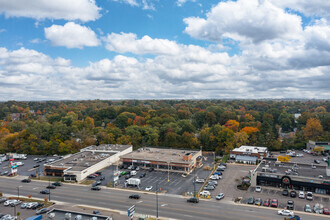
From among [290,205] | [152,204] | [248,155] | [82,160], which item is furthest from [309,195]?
[82,160]

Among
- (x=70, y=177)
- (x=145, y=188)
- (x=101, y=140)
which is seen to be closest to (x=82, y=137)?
(x=101, y=140)

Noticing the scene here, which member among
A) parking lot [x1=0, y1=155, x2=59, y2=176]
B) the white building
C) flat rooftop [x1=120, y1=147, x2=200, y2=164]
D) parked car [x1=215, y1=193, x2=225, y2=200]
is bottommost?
parking lot [x1=0, y1=155, x2=59, y2=176]

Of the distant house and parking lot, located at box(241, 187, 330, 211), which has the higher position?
the distant house

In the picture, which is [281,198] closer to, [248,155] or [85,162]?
[248,155]

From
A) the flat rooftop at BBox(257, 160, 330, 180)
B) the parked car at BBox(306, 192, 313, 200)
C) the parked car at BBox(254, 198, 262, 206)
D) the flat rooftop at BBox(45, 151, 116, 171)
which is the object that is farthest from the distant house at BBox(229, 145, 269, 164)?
the flat rooftop at BBox(45, 151, 116, 171)

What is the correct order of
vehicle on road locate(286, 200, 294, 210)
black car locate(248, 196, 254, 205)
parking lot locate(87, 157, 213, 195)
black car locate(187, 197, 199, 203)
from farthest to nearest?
1. parking lot locate(87, 157, 213, 195)
2. black car locate(187, 197, 199, 203)
3. black car locate(248, 196, 254, 205)
4. vehicle on road locate(286, 200, 294, 210)

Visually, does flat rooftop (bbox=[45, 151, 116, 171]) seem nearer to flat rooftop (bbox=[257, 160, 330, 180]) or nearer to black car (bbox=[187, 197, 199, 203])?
black car (bbox=[187, 197, 199, 203])
